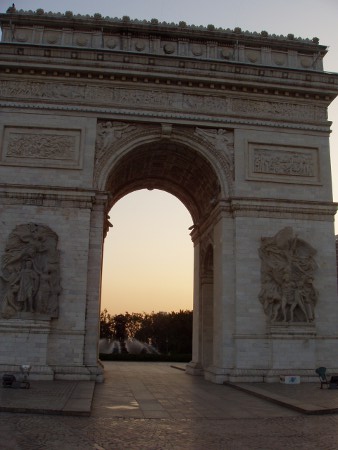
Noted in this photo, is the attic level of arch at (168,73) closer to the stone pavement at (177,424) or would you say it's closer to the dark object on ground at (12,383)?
the dark object on ground at (12,383)

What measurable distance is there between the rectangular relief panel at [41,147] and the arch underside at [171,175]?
195cm

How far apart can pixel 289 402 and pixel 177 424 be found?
3929 millimetres

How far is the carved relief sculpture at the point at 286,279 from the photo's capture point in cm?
2020

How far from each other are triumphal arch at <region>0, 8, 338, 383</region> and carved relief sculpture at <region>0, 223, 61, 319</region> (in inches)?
1.7

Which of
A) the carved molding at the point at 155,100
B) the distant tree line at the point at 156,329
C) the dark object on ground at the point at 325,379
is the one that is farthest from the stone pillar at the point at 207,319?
the distant tree line at the point at 156,329

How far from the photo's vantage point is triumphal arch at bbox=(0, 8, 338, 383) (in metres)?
19.5

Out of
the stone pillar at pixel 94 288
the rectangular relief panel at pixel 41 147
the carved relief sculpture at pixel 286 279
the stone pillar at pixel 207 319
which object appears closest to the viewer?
the stone pillar at pixel 94 288

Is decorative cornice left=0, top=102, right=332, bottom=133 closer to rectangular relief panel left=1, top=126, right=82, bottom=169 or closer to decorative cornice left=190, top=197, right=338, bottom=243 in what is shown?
rectangular relief panel left=1, top=126, right=82, bottom=169

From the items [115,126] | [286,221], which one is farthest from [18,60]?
[286,221]

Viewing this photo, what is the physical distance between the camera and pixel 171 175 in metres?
26.4

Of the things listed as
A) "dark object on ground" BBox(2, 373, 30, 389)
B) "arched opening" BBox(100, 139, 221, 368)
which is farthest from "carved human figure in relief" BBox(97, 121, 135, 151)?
"dark object on ground" BBox(2, 373, 30, 389)

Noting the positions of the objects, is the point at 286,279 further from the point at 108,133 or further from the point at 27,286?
the point at 27,286

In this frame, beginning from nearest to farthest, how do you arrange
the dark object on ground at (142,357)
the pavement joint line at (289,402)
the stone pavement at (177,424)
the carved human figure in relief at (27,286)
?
the stone pavement at (177,424)
the pavement joint line at (289,402)
the carved human figure in relief at (27,286)
the dark object on ground at (142,357)

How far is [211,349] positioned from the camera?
80.7ft
